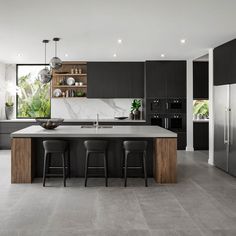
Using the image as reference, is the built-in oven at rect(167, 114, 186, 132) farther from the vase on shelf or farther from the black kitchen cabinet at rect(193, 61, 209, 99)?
the vase on shelf

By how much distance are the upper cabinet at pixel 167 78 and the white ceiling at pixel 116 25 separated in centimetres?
152

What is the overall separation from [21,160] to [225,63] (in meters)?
4.43

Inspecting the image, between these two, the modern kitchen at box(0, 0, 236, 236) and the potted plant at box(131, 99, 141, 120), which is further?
the potted plant at box(131, 99, 141, 120)

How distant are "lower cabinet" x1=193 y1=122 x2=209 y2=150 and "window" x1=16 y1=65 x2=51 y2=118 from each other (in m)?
4.46

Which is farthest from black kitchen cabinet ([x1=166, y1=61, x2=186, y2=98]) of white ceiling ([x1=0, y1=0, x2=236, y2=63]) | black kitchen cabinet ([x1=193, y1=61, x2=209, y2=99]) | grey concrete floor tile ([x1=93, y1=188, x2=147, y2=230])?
grey concrete floor tile ([x1=93, y1=188, x2=147, y2=230])

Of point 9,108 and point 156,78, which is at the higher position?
point 156,78

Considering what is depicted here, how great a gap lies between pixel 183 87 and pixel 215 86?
7.77ft

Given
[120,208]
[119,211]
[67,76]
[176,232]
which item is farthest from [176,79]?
[176,232]

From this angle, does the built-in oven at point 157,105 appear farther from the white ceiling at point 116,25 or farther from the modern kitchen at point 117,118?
the white ceiling at point 116,25

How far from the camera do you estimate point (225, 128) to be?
7.47 metres

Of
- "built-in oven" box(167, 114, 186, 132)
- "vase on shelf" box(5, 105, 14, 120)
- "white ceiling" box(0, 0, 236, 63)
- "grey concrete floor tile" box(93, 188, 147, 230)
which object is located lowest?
"grey concrete floor tile" box(93, 188, 147, 230)

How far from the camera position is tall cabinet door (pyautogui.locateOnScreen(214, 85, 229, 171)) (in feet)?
24.5

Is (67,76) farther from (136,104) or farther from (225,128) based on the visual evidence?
(225,128)

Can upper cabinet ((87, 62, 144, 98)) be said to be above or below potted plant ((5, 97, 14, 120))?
above
